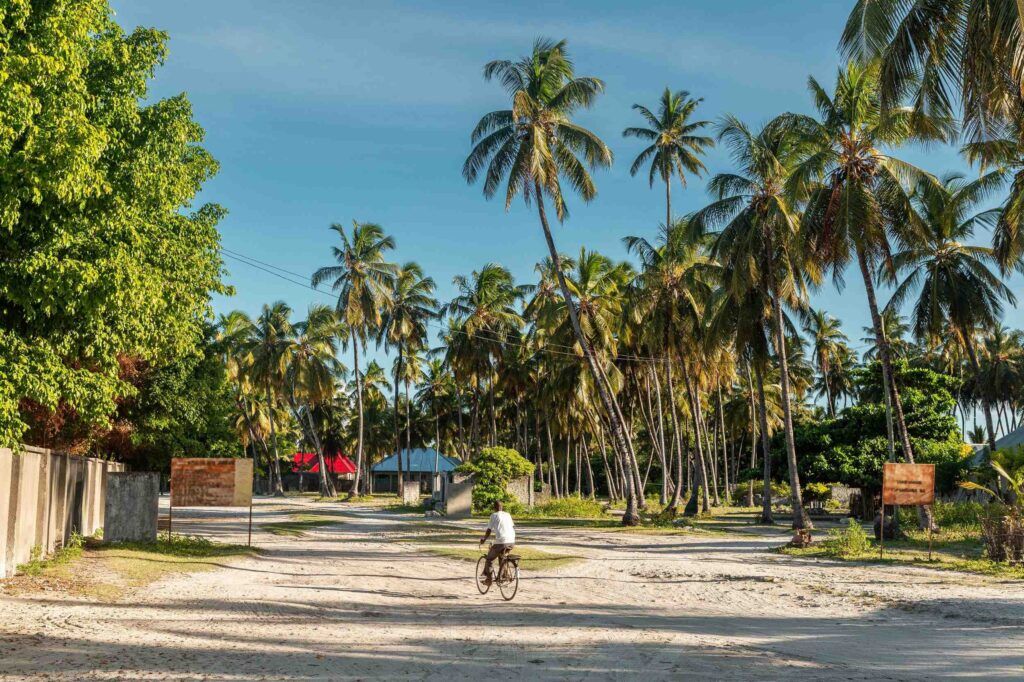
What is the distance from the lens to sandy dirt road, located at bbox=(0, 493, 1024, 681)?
841 centimetres

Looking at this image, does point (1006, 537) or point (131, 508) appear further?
point (131, 508)

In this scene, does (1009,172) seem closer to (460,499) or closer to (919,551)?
(919,551)

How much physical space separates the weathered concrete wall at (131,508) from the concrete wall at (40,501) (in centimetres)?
66

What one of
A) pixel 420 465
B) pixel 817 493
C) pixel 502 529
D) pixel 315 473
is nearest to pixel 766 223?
pixel 502 529

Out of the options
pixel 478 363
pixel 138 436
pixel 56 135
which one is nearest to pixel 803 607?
pixel 56 135

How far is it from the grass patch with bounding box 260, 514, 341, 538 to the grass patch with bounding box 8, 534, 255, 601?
5848mm

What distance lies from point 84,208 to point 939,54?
14.9 m

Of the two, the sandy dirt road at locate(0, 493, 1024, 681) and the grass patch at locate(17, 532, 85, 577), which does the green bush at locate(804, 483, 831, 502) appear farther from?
the grass patch at locate(17, 532, 85, 577)

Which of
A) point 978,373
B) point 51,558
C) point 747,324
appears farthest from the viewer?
point 978,373

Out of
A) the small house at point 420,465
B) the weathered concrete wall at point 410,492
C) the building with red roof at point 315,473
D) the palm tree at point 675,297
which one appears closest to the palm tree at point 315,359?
the small house at point 420,465

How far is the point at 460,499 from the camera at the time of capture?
36.1m

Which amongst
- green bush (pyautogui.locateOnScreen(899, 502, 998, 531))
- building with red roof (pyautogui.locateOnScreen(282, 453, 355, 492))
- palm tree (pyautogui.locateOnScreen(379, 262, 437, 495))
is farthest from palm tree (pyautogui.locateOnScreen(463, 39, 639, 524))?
building with red roof (pyautogui.locateOnScreen(282, 453, 355, 492))

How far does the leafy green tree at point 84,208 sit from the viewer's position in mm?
12383

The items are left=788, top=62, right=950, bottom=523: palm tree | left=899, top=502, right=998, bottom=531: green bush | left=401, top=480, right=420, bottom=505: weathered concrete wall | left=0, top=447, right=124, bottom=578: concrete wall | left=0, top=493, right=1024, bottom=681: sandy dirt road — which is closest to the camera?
left=0, top=493, right=1024, bottom=681: sandy dirt road
